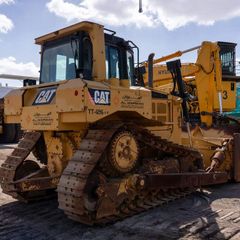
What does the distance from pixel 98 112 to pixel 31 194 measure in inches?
88.2

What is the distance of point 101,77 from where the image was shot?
5504 mm

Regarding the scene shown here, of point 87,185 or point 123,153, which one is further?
point 123,153

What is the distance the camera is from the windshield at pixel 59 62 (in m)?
5.71

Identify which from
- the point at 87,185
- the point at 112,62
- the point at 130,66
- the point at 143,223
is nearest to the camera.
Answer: the point at 87,185

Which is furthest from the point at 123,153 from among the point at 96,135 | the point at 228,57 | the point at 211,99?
the point at 228,57

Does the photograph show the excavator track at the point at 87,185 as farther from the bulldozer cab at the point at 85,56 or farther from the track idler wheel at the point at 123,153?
the bulldozer cab at the point at 85,56

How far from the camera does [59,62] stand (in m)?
6.04

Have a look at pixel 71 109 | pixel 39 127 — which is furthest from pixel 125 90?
pixel 39 127

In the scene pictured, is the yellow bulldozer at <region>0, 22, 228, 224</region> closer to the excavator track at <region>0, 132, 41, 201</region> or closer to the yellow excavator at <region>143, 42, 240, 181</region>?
the excavator track at <region>0, 132, 41, 201</region>

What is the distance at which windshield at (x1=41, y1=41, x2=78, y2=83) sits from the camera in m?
5.71

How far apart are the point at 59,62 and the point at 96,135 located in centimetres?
Result: 162

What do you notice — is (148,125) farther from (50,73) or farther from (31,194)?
(31,194)

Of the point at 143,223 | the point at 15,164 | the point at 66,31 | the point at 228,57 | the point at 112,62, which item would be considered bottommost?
the point at 143,223

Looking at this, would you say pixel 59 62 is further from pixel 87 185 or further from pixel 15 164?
pixel 87 185
